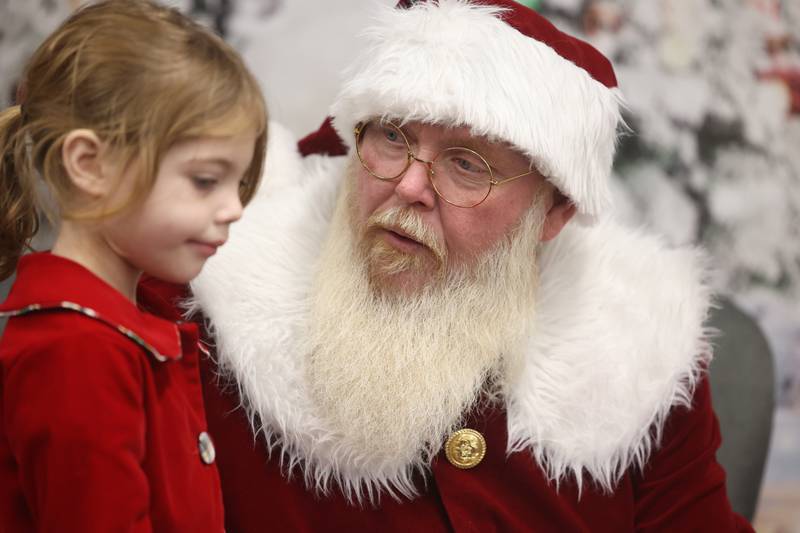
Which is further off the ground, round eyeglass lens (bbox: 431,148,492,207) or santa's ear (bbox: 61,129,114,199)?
santa's ear (bbox: 61,129,114,199)

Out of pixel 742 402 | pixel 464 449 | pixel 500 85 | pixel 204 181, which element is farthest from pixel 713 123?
pixel 204 181

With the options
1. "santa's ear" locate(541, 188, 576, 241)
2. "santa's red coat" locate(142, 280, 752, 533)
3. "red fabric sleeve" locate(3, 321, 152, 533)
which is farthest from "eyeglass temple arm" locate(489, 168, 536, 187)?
"red fabric sleeve" locate(3, 321, 152, 533)

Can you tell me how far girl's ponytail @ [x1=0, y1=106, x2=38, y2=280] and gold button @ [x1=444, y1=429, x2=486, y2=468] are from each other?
0.77 metres

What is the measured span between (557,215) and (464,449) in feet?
1.47

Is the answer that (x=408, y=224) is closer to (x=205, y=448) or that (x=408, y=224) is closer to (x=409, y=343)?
(x=409, y=343)

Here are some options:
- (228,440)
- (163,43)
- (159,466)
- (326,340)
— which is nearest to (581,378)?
(326,340)

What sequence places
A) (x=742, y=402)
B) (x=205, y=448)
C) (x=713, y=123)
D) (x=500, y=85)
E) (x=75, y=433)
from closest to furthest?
(x=75, y=433), (x=205, y=448), (x=500, y=85), (x=742, y=402), (x=713, y=123)

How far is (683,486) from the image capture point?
1.74 meters

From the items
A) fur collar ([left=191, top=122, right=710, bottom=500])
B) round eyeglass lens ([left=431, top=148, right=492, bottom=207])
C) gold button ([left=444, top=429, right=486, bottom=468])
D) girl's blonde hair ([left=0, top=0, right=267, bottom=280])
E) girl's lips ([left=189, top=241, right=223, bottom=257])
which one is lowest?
gold button ([left=444, top=429, right=486, bottom=468])

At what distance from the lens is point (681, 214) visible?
2436 mm

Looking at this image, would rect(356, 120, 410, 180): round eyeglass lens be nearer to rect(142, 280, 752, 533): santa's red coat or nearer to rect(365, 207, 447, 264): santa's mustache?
rect(365, 207, 447, 264): santa's mustache

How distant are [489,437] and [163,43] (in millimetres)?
902

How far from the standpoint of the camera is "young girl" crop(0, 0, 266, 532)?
0.94m

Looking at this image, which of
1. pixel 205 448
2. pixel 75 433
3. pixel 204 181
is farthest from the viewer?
pixel 205 448
